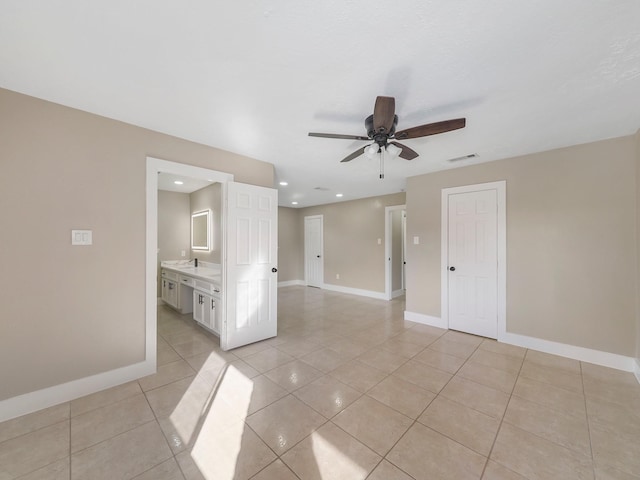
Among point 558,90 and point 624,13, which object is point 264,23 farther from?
point 558,90

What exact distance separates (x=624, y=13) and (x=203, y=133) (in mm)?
3090

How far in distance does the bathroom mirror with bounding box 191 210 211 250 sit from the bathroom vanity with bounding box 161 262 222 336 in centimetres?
41

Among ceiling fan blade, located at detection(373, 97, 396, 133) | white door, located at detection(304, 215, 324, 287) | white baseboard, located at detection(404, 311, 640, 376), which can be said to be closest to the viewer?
ceiling fan blade, located at detection(373, 97, 396, 133)

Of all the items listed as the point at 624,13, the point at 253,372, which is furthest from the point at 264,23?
the point at 253,372

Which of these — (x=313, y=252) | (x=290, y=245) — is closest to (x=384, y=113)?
(x=313, y=252)

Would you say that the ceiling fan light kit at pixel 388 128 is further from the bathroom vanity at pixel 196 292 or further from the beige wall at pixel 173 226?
the beige wall at pixel 173 226

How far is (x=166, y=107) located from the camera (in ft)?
6.86

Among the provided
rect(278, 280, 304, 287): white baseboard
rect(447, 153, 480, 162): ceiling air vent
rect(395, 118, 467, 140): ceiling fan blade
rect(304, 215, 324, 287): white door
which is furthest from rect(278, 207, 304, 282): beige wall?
rect(395, 118, 467, 140): ceiling fan blade

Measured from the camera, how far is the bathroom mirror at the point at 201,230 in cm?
486

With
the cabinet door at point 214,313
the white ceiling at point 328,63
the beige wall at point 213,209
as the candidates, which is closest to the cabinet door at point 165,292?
the beige wall at point 213,209

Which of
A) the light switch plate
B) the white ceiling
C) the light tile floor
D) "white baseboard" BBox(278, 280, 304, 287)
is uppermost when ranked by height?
the white ceiling

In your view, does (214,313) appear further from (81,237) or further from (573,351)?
(573,351)

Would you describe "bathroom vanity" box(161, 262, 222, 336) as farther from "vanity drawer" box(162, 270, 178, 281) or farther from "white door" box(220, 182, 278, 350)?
"white door" box(220, 182, 278, 350)

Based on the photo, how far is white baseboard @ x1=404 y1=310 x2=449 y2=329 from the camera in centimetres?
386
